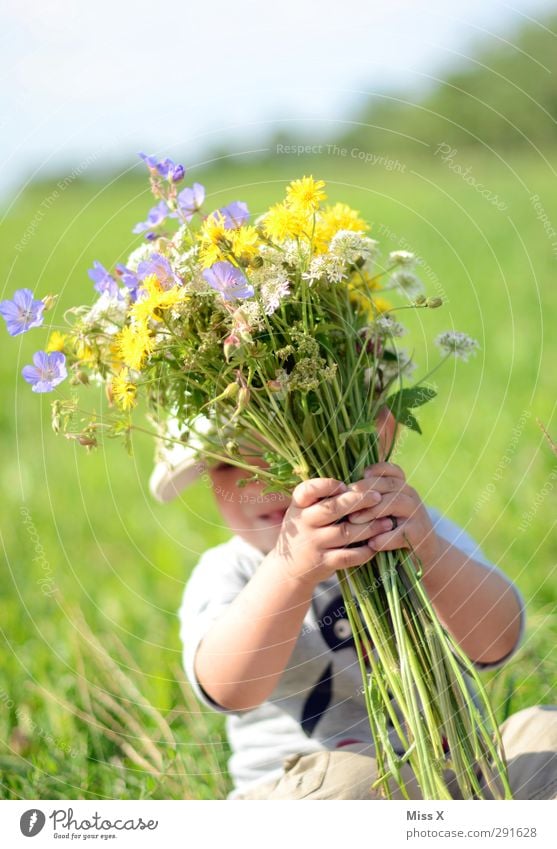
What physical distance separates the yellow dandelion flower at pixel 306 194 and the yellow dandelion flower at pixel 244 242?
0.07 m

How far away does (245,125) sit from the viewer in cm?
150

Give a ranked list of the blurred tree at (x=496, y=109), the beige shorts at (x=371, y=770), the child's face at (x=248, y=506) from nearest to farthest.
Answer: the beige shorts at (x=371, y=770) → the child's face at (x=248, y=506) → the blurred tree at (x=496, y=109)

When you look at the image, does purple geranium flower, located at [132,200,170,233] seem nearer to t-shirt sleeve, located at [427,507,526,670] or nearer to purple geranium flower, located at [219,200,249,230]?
purple geranium flower, located at [219,200,249,230]

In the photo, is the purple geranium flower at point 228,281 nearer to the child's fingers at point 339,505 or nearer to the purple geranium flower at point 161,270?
the purple geranium flower at point 161,270

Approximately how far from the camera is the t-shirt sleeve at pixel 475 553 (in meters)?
1.54

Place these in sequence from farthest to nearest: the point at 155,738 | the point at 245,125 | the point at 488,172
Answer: the point at 488,172, the point at 155,738, the point at 245,125

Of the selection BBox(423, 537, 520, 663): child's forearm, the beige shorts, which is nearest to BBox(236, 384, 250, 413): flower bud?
BBox(423, 537, 520, 663): child's forearm

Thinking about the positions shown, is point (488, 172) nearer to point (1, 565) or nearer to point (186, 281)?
point (1, 565)

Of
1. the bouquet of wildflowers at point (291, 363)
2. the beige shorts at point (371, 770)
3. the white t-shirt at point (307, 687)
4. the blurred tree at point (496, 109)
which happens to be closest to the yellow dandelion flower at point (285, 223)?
the bouquet of wildflowers at point (291, 363)

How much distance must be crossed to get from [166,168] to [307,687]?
0.87 metres

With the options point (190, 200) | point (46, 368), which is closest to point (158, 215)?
point (190, 200)

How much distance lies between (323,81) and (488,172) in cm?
591

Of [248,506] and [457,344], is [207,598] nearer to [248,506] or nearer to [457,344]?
[248,506]
